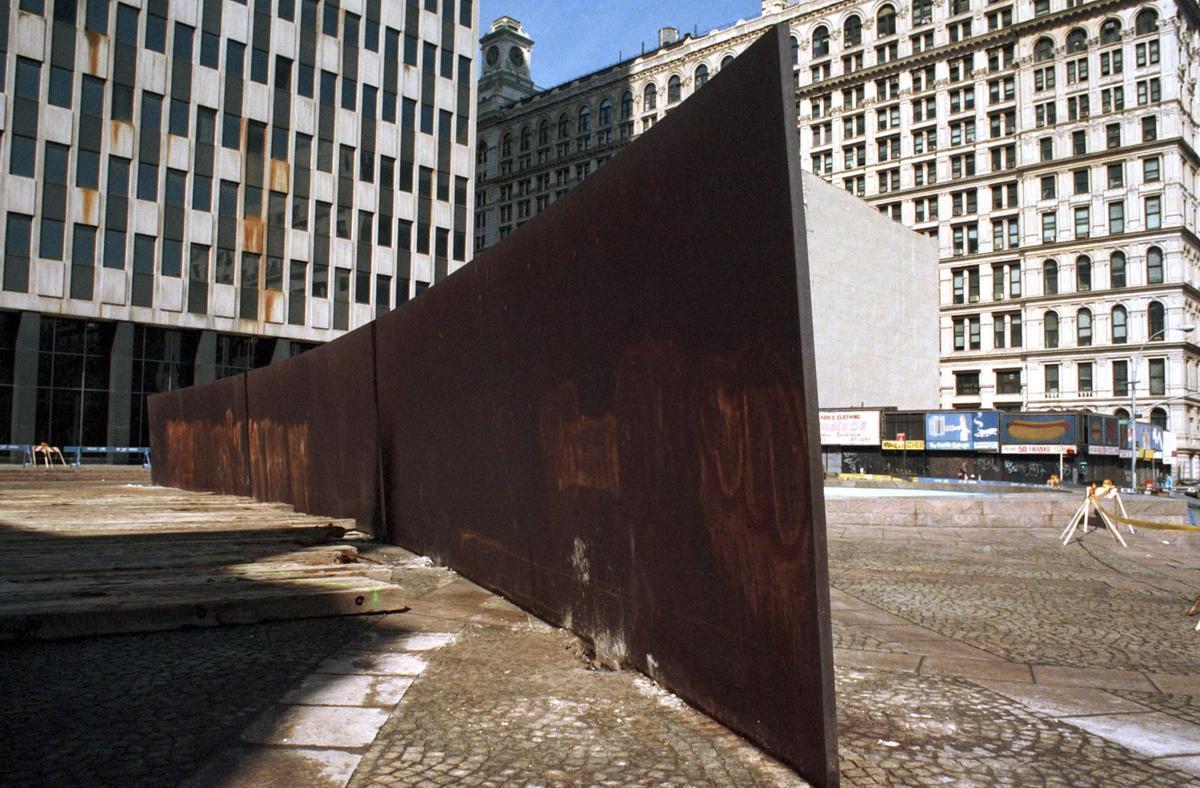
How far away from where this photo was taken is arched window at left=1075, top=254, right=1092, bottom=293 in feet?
222

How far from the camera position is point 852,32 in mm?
80062

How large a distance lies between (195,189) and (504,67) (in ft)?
257

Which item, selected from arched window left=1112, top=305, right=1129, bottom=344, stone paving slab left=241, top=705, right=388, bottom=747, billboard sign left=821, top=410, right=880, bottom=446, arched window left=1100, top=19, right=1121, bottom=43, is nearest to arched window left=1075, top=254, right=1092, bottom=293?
arched window left=1112, top=305, right=1129, bottom=344

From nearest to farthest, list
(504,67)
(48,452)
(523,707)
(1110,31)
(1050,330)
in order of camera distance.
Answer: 1. (523,707)
2. (48,452)
3. (1110,31)
4. (1050,330)
5. (504,67)

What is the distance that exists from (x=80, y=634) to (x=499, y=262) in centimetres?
327

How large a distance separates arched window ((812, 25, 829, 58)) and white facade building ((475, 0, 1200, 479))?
0.45ft

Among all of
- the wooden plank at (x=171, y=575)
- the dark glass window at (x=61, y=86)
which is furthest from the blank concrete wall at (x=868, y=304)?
the wooden plank at (x=171, y=575)

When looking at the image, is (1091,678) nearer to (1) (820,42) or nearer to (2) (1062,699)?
(2) (1062,699)

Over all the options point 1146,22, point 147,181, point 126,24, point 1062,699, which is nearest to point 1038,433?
point 1146,22

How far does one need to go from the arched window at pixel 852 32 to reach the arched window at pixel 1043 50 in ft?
49.5

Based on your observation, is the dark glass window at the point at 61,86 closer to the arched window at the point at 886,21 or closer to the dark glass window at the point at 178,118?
the dark glass window at the point at 178,118

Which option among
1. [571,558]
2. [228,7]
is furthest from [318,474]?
[228,7]

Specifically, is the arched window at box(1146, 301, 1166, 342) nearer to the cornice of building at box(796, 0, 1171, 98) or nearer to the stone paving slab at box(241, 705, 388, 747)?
the cornice of building at box(796, 0, 1171, 98)

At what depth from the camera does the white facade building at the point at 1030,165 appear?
6512 cm
